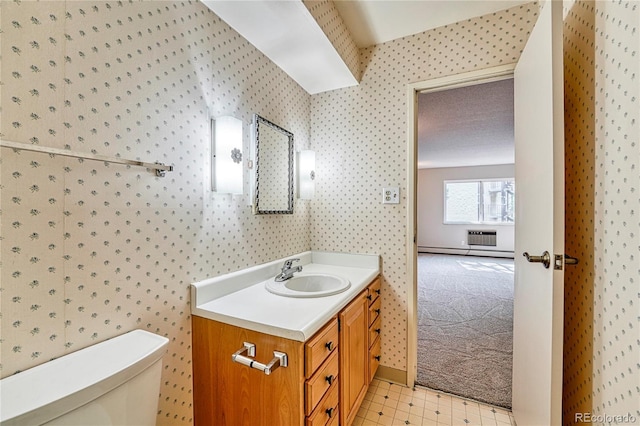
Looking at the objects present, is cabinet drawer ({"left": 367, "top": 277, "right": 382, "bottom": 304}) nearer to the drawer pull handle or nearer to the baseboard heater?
the drawer pull handle

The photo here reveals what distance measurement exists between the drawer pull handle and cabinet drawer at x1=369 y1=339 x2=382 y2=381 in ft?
3.08

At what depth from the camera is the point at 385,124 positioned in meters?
1.88

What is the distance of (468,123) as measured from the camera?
141 inches

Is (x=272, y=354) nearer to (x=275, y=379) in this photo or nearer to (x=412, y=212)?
(x=275, y=379)

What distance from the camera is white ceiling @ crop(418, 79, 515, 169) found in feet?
9.03

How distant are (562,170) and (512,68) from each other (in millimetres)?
947

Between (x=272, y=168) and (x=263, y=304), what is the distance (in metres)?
0.88

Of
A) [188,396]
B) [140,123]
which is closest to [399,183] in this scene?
[140,123]

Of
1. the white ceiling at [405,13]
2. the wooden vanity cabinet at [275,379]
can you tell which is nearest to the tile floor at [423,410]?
the wooden vanity cabinet at [275,379]

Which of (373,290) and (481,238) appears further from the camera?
(481,238)

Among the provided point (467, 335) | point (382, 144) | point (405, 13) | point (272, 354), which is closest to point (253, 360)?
point (272, 354)

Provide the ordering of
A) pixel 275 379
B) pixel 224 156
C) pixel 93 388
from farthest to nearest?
1. pixel 224 156
2. pixel 275 379
3. pixel 93 388

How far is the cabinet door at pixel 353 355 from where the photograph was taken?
1257mm

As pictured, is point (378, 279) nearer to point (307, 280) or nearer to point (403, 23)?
point (307, 280)
